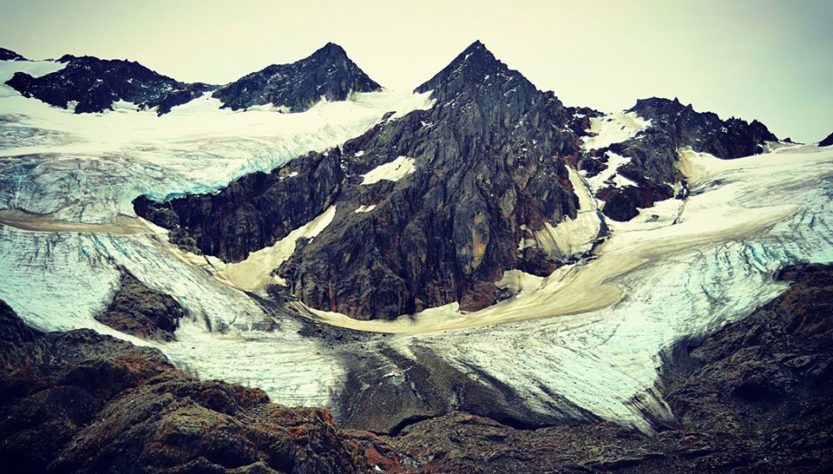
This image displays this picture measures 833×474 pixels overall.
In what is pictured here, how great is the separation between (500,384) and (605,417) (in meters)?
8.83

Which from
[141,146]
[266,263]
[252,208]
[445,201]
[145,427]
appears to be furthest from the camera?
[141,146]

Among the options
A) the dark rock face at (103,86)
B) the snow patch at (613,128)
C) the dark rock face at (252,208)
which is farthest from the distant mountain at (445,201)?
the dark rock face at (103,86)

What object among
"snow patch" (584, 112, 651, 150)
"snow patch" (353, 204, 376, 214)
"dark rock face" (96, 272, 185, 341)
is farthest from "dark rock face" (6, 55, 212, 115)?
"snow patch" (584, 112, 651, 150)

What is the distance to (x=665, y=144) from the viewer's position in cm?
12112

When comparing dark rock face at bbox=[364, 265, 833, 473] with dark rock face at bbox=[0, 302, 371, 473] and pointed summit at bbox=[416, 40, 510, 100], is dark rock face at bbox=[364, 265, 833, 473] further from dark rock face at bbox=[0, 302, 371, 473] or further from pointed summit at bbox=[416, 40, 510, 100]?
pointed summit at bbox=[416, 40, 510, 100]

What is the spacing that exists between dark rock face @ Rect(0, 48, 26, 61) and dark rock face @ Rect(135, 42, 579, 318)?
271ft

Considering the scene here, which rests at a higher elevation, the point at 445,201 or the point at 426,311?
the point at 445,201

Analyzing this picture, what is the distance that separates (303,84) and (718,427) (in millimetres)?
116149

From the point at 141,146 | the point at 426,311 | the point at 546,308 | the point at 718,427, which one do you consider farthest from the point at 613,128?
the point at 718,427

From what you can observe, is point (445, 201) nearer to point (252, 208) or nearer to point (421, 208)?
point (421, 208)

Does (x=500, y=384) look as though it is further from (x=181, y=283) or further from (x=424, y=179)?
(x=424, y=179)

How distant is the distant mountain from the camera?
87938 millimetres

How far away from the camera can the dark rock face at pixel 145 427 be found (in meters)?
27.7

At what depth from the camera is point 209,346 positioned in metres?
61.9
